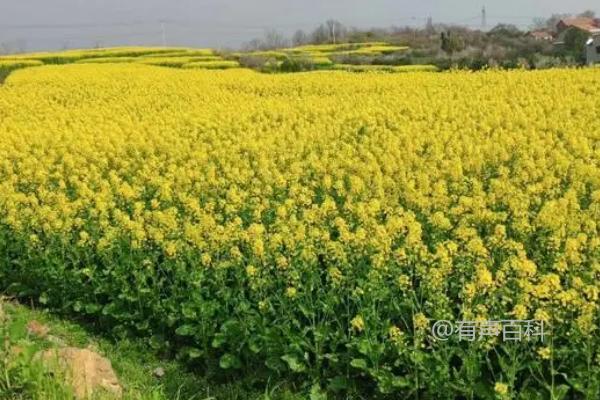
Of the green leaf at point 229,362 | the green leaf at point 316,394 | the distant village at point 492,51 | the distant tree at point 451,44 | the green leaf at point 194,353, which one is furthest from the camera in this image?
the distant tree at point 451,44

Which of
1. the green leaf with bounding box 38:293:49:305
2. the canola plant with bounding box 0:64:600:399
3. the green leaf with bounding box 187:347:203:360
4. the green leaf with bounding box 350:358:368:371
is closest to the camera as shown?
the canola plant with bounding box 0:64:600:399

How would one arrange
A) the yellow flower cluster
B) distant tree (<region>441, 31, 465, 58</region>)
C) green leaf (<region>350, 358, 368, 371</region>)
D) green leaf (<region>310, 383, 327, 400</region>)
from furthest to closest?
1. distant tree (<region>441, 31, 465, 58</region>)
2. the yellow flower cluster
3. green leaf (<region>310, 383, 327, 400</region>)
4. green leaf (<region>350, 358, 368, 371</region>)

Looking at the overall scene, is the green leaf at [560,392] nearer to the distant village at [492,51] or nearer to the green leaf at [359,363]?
the green leaf at [359,363]

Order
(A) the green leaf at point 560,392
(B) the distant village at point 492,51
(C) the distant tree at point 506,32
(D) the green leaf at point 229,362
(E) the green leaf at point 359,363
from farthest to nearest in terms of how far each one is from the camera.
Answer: (C) the distant tree at point 506,32
(B) the distant village at point 492,51
(D) the green leaf at point 229,362
(E) the green leaf at point 359,363
(A) the green leaf at point 560,392

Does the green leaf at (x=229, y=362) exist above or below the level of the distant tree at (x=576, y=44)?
below

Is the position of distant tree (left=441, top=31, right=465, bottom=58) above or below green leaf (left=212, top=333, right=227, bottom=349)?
above

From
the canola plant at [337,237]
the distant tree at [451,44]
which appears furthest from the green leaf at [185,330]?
the distant tree at [451,44]

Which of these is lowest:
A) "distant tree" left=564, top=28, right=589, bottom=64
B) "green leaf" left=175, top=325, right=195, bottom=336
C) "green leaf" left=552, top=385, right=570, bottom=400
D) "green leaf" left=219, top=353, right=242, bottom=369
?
"green leaf" left=219, top=353, right=242, bottom=369

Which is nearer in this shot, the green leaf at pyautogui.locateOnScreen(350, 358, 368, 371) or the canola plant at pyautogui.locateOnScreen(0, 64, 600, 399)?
the canola plant at pyautogui.locateOnScreen(0, 64, 600, 399)

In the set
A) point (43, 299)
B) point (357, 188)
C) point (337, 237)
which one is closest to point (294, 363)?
point (337, 237)

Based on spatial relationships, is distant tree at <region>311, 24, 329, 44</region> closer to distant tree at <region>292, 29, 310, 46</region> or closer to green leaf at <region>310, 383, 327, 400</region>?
distant tree at <region>292, 29, 310, 46</region>

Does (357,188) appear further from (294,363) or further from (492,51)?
(492,51)

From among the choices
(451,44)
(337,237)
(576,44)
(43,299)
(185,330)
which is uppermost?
(451,44)

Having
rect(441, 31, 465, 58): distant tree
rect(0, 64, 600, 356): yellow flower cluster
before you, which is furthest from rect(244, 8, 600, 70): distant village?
rect(0, 64, 600, 356): yellow flower cluster
